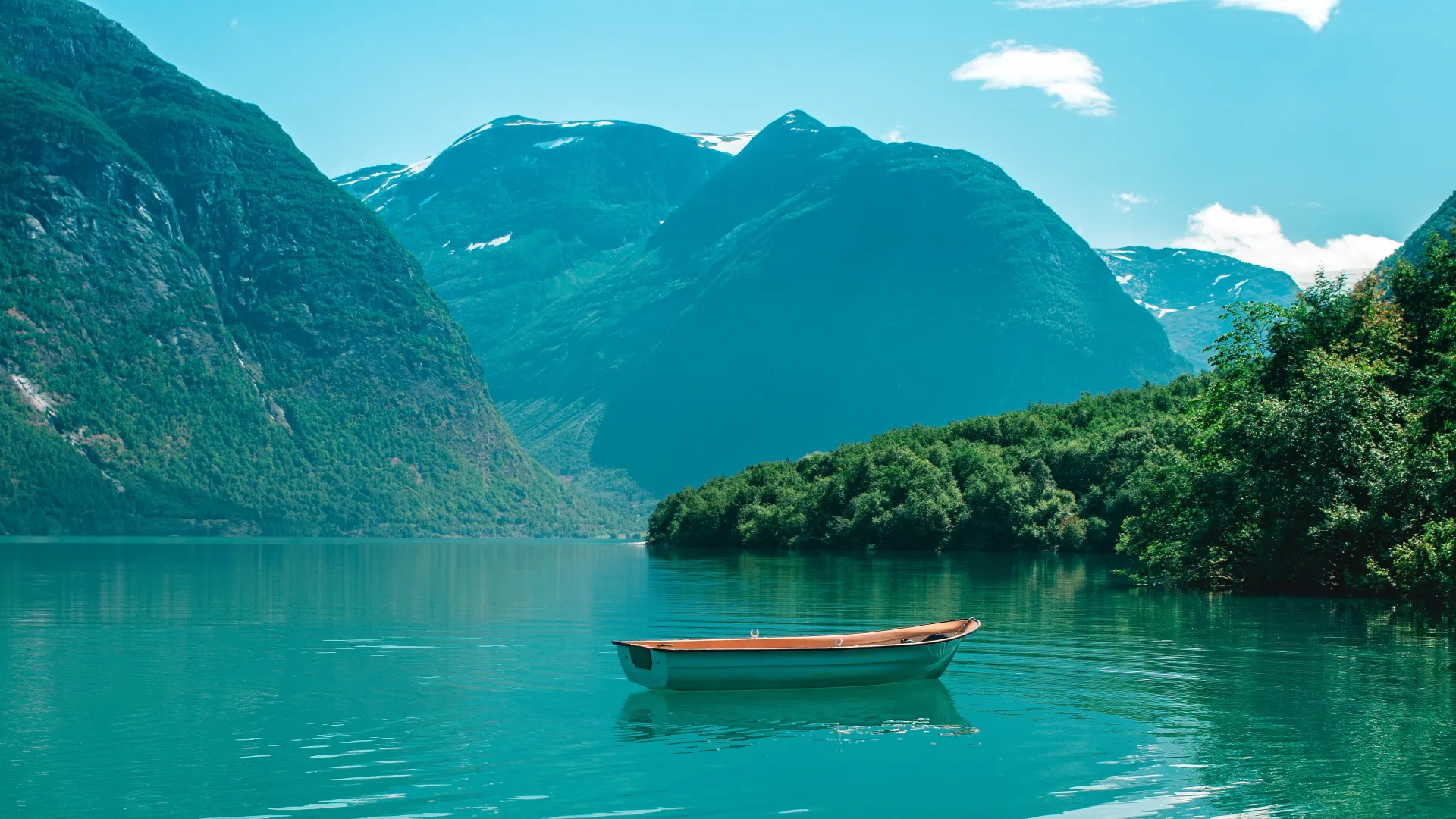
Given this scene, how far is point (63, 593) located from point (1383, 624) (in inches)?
3007

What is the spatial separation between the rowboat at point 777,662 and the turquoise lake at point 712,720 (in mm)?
606

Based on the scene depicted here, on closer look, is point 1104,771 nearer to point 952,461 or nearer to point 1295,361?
point 1295,361

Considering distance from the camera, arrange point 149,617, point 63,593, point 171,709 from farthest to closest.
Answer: point 63,593
point 149,617
point 171,709

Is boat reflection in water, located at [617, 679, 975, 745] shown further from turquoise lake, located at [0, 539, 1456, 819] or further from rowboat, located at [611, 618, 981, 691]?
rowboat, located at [611, 618, 981, 691]

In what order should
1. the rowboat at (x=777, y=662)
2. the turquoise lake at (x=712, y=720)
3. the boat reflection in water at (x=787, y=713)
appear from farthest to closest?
the rowboat at (x=777, y=662) → the boat reflection in water at (x=787, y=713) → the turquoise lake at (x=712, y=720)

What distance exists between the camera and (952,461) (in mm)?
181250

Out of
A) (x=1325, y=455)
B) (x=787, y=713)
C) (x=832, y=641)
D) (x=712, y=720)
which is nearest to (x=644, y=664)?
(x=712, y=720)

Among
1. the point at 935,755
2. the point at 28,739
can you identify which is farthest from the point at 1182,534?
the point at 28,739

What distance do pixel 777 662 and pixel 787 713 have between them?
2.39 metres

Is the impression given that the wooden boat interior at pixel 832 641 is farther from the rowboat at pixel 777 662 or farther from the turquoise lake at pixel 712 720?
the turquoise lake at pixel 712 720

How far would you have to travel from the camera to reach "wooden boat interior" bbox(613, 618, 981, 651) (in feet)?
131

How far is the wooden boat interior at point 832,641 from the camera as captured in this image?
40.1 metres

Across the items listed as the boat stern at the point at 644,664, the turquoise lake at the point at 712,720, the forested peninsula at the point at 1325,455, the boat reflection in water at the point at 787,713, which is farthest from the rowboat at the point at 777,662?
the forested peninsula at the point at 1325,455

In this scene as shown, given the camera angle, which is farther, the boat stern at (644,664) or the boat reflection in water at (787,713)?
the boat stern at (644,664)
